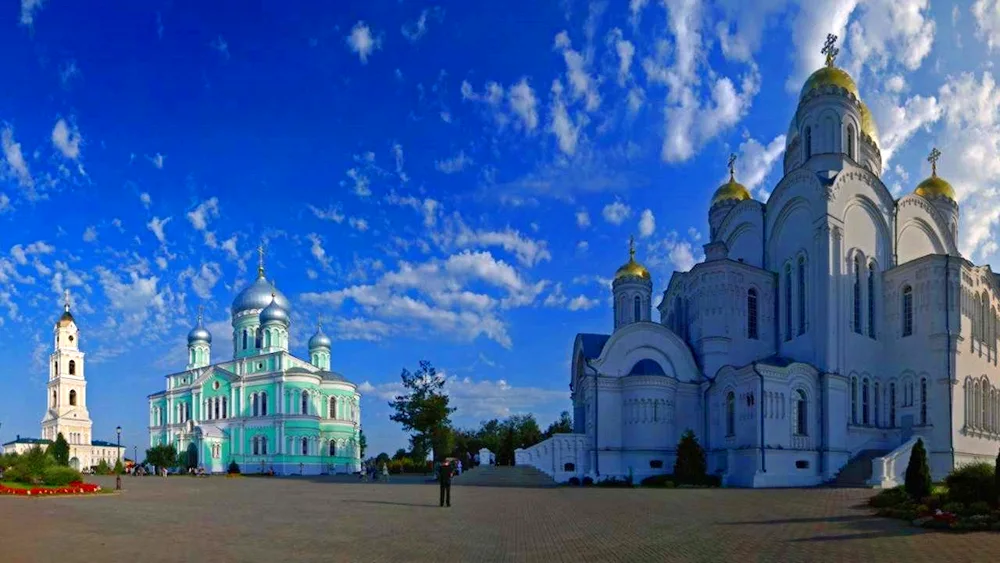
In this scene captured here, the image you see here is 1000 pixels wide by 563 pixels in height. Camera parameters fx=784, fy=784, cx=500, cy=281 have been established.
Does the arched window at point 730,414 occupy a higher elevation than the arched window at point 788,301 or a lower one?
lower

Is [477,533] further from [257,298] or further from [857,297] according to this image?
[257,298]

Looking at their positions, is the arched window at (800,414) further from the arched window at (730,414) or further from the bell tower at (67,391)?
the bell tower at (67,391)

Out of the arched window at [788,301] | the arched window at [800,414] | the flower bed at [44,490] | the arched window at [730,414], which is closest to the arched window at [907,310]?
the arched window at [788,301]

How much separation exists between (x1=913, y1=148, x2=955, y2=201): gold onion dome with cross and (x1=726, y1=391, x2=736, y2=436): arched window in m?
18.7

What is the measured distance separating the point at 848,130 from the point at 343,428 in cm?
4970

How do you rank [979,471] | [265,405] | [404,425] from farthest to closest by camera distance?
[265,405]
[404,425]
[979,471]

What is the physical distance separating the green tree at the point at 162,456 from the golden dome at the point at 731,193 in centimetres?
5162

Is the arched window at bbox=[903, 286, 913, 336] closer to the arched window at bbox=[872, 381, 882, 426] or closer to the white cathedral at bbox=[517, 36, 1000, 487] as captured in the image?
the white cathedral at bbox=[517, 36, 1000, 487]

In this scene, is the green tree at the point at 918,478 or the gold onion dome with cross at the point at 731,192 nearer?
the green tree at the point at 918,478

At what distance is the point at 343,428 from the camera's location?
71750 mm

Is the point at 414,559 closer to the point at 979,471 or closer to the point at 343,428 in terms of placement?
the point at 979,471

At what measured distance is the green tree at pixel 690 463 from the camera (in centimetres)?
3619

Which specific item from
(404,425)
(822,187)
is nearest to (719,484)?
(822,187)

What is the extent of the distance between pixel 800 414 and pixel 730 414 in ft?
10.7
